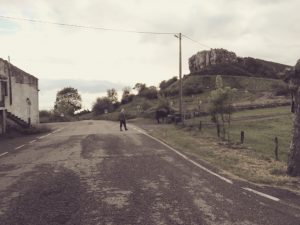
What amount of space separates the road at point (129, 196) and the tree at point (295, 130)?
2215 mm

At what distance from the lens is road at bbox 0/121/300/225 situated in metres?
6.78

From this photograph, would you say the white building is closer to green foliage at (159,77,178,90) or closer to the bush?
the bush

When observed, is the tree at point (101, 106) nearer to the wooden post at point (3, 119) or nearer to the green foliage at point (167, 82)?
the green foliage at point (167, 82)

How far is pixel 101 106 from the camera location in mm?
88938

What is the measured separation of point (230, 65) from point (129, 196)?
105868 millimetres

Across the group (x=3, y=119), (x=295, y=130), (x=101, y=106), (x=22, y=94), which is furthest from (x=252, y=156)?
(x=101, y=106)

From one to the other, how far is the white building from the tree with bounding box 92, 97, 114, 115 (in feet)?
142

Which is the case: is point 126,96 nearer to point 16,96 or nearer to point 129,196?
point 16,96

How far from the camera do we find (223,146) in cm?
1869

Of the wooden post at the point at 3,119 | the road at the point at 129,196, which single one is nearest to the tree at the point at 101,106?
the wooden post at the point at 3,119

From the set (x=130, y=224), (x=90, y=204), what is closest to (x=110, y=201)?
(x=90, y=204)

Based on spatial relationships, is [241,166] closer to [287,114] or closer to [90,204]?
[90,204]

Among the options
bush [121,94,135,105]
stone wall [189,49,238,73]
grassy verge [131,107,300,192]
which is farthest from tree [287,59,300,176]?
stone wall [189,49,238,73]

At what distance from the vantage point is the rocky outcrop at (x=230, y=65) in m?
104
